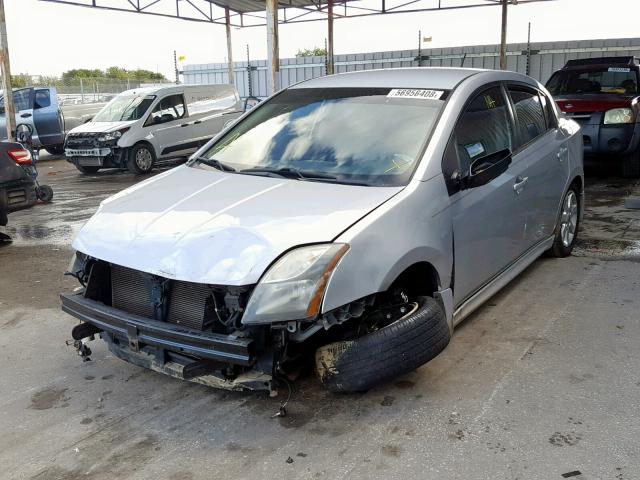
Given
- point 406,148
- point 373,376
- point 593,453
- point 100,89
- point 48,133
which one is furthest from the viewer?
point 100,89

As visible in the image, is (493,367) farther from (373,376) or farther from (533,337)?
(373,376)

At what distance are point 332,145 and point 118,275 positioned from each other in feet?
4.91

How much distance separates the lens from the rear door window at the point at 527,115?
461 cm

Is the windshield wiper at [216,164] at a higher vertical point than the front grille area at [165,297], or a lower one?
higher

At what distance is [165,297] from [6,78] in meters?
13.8

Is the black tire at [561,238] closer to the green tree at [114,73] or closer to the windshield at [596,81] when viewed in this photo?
the windshield at [596,81]

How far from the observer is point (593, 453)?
2789mm

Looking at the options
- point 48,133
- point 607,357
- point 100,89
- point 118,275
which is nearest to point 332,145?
point 118,275

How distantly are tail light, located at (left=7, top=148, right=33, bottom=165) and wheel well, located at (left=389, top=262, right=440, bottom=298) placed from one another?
5408mm

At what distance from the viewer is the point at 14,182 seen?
6953mm

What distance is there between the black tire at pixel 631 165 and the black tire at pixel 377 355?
8590 millimetres

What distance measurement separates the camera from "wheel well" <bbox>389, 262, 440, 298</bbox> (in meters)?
3.40

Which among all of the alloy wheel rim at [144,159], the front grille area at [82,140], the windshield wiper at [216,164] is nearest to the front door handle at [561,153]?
the windshield wiper at [216,164]

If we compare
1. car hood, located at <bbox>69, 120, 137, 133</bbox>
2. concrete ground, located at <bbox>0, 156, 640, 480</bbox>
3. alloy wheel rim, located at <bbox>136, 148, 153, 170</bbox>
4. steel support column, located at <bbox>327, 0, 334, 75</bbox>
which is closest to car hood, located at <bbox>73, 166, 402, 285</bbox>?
concrete ground, located at <bbox>0, 156, 640, 480</bbox>
